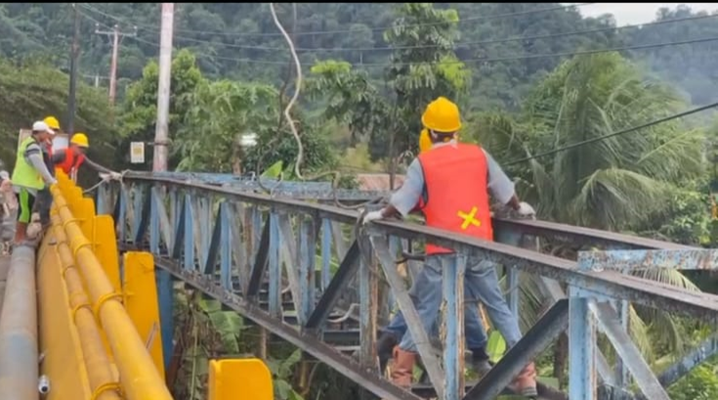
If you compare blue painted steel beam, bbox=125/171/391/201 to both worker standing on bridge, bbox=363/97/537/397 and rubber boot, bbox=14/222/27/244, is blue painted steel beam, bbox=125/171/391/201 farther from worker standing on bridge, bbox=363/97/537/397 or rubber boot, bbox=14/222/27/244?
worker standing on bridge, bbox=363/97/537/397

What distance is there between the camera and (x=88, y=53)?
54.4 metres

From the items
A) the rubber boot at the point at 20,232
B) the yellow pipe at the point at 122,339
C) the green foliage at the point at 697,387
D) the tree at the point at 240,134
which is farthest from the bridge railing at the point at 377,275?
the tree at the point at 240,134

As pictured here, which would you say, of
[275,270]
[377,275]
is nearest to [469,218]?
[377,275]

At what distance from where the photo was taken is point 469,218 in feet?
16.4

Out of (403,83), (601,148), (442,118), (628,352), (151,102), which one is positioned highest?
(403,83)

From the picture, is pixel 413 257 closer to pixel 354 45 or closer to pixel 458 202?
pixel 458 202

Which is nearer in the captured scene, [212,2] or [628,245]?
[628,245]

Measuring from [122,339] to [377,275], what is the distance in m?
2.84

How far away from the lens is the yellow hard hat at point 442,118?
5059mm

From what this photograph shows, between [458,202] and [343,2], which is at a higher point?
[343,2]

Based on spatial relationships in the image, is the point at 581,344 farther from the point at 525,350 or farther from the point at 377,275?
the point at 377,275

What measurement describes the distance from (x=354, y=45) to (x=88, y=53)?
582 inches

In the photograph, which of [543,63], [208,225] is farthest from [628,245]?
[543,63]

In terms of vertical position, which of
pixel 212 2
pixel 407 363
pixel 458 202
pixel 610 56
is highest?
pixel 212 2
